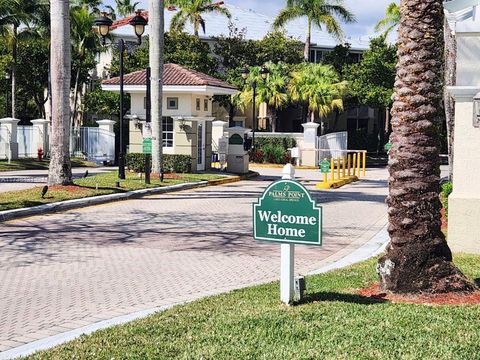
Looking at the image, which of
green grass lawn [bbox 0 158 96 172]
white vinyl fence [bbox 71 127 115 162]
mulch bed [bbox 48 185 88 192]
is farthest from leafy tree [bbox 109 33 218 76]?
mulch bed [bbox 48 185 88 192]

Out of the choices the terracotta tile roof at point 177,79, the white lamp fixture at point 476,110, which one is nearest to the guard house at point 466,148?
the white lamp fixture at point 476,110

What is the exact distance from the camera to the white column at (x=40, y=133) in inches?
1454

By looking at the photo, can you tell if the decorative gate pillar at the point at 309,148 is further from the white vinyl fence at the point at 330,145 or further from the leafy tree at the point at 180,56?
the leafy tree at the point at 180,56

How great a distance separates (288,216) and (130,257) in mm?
5061

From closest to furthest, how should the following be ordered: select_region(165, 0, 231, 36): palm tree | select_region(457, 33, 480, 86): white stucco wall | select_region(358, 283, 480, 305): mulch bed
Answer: select_region(358, 283, 480, 305): mulch bed, select_region(457, 33, 480, 86): white stucco wall, select_region(165, 0, 231, 36): palm tree

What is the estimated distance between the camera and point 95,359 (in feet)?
19.3

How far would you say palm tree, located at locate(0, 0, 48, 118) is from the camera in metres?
39.5

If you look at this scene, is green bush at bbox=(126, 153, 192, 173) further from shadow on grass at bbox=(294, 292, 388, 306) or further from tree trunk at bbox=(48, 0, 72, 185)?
shadow on grass at bbox=(294, 292, 388, 306)

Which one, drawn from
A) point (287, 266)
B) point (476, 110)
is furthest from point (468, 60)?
point (287, 266)

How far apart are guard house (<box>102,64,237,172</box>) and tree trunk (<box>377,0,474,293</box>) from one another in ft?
70.5

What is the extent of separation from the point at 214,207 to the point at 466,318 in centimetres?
1247

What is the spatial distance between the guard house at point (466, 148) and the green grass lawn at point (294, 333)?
14.9ft

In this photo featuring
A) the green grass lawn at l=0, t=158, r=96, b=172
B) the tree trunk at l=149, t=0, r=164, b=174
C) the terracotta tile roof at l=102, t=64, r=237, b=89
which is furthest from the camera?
the green grass lawn at l=0, t=158, r=96, b=172

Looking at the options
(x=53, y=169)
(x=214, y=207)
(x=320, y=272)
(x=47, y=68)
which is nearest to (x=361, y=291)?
(x=320, y=272)
